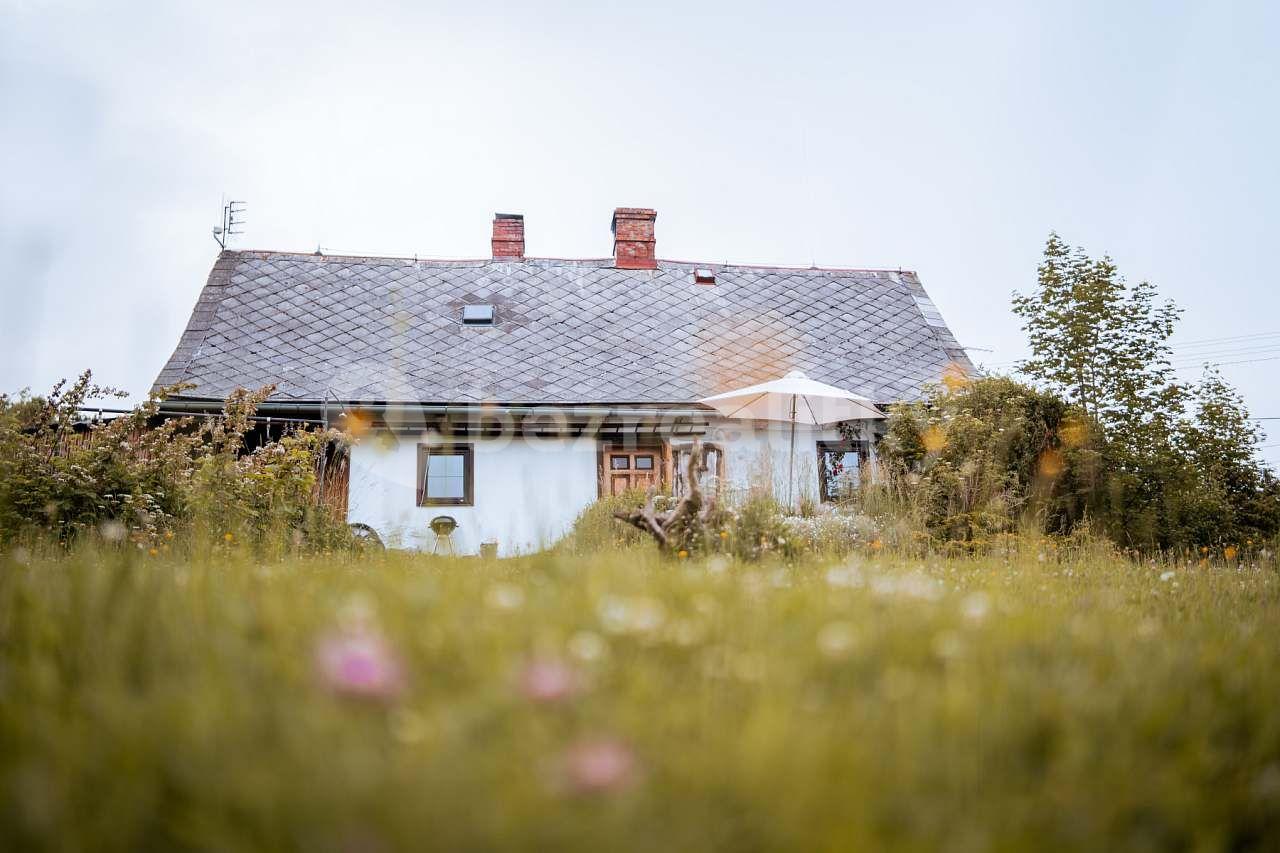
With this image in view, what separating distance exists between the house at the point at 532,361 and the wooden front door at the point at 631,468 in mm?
30

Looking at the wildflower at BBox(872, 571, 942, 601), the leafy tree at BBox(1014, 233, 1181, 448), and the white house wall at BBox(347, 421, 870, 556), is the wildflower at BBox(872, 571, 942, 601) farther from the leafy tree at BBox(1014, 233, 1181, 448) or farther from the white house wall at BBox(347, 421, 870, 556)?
the leafy tree at BBox(1014, 233, 1181, 448)

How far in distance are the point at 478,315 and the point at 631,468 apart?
3933mm

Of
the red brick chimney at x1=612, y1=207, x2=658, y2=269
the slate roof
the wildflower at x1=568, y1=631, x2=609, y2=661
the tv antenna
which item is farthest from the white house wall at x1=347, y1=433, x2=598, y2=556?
the wildflower at x1=568, y1=631, x2=609, y2=661

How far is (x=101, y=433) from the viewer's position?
23.1 feet

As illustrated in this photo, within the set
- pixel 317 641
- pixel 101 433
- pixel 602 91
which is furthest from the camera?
pixel 602 91

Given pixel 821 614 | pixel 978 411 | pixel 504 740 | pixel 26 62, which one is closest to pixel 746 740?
pixel 504 740

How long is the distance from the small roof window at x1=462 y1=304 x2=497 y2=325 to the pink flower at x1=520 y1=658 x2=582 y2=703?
12.7m

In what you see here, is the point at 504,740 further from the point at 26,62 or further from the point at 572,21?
the point at 572,21

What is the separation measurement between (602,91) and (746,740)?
42.3 ft

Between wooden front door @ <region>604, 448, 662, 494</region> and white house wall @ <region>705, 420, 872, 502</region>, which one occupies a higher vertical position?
white house wall @ <region>705, 420, 872, 502</region>

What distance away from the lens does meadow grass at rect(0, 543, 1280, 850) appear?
41.0 inches

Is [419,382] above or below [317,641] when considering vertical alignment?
above

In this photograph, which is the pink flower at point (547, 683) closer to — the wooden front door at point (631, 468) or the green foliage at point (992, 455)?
the green foliage at point (992, 455)

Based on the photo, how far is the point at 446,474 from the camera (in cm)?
1168
